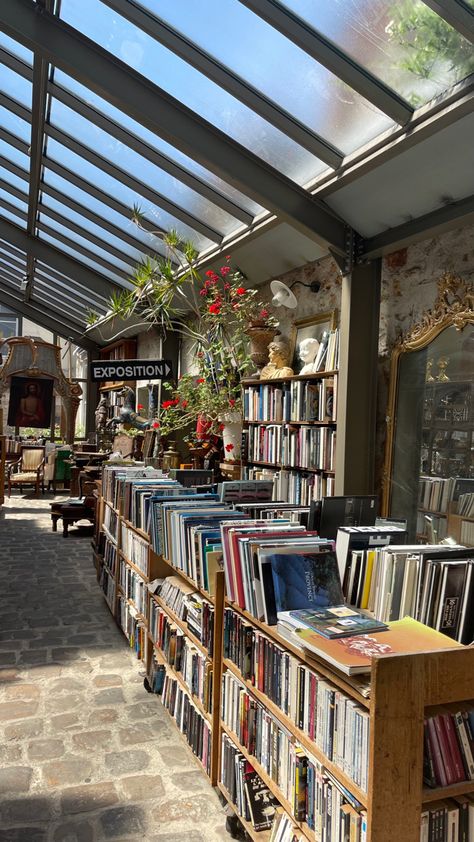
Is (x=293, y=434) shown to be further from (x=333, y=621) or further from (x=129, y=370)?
(x=333, y=621)

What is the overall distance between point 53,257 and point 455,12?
8.12 meters

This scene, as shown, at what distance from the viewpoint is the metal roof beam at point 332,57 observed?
3000mm

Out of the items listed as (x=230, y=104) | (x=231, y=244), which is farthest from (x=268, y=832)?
→ (x=231, y=244)

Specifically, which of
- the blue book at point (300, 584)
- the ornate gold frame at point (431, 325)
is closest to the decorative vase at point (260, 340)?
the ornate gold frame at point (431, 325)

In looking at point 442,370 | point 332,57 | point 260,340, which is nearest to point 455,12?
point 332,57

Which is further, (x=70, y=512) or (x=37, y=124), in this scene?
(x=70, y=512)

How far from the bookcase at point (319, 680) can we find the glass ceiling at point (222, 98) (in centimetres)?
267

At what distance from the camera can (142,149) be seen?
17.0 feet

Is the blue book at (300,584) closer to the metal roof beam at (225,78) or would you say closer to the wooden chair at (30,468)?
the metal roof beam at (225,78)

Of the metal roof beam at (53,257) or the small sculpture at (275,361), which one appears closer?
the small sculpture at (275,361)

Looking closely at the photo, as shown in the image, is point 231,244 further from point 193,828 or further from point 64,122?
point 193,828

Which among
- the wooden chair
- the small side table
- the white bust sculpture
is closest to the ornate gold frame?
the white bust sculpture

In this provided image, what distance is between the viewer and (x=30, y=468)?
11836 mm

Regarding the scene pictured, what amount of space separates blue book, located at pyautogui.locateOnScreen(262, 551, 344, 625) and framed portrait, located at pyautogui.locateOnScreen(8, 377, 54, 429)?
11.3 m
